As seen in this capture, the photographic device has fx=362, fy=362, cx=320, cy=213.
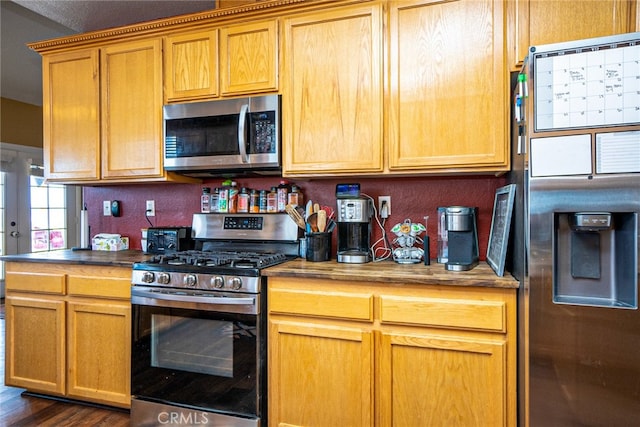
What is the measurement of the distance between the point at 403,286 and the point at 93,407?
77.1 inches

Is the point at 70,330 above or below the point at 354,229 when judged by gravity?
below

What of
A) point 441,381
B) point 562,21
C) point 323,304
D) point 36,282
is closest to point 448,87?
point 562,21

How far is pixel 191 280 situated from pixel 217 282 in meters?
0.15

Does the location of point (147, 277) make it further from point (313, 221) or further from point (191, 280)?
point (313, 221)

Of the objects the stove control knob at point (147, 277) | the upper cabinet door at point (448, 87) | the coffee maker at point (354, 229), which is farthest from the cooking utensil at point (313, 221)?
the stove control knob at point (147, 277)

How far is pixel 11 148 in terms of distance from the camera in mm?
4594

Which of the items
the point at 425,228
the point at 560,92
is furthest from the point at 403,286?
the point at 560,92

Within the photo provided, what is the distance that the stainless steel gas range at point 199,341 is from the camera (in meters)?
1.74

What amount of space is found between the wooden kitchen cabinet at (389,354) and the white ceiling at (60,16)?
2.05 metres

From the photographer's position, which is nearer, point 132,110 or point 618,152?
point 618,152

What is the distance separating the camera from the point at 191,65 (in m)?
Answer: 2.17

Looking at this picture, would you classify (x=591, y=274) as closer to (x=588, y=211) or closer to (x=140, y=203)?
(x=588, y=211)

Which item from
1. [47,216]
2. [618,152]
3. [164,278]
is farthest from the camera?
[47,216]

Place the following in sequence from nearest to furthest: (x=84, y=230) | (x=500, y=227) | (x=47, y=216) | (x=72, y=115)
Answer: (x=500, y=227) < (x=72, y=115) < (x=84, y=230) < (x=47, y=216)
